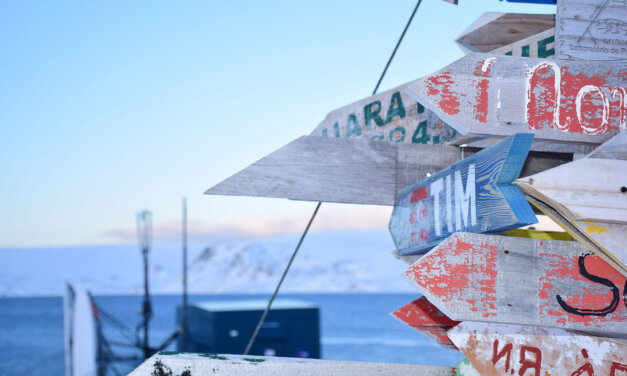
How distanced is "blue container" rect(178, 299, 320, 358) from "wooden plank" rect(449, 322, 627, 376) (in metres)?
18.9

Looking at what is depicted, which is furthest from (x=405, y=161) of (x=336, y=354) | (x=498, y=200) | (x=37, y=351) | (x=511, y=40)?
(x=37, y=351)

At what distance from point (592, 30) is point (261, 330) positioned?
62.7ft

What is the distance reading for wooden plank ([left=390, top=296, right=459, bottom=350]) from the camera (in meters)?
2.68

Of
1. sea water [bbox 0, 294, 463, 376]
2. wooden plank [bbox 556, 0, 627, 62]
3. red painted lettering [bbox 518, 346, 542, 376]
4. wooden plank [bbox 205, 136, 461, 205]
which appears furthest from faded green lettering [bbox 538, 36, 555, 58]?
sea water [bbox 0, 294, 463, 376]

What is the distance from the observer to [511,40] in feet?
11.5

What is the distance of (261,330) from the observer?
67.9 feet

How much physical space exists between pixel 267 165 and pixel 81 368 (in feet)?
63.1

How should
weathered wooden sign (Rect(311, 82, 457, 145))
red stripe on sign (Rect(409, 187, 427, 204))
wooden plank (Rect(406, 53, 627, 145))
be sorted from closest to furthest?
wooden plank (Rect(406, 53, 627, 145)) < red stripe on sign (Rect(409, 187, 427, 204)) < weathered wooden sign (Rect(311, 82, 457, 145))

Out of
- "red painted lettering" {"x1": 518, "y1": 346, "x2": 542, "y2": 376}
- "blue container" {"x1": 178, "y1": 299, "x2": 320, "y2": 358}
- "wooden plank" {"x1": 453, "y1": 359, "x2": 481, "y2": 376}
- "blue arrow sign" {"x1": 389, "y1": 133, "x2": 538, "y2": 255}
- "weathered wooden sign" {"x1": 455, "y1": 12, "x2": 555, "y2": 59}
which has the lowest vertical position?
"blue container" {"x1": 178, "y1": 299, "x2": 320, "y2": 358}

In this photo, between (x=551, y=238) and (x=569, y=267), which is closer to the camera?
(x=569, y=267)

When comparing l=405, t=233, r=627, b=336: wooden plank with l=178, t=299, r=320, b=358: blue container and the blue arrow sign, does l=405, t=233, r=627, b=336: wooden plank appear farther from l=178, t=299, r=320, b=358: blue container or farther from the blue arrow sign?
l=178, t=299, r=320, b=358: blue container

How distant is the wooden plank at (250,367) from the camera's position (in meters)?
2.24

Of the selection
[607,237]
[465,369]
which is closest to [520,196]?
[607,237]

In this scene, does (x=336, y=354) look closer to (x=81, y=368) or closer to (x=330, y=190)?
(x=81, y=368)
